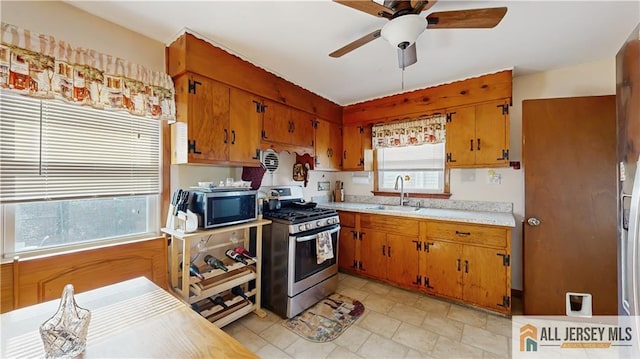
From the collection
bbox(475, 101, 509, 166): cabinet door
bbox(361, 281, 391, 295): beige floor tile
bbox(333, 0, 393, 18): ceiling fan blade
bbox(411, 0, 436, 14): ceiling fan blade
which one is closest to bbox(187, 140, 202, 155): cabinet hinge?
bbox(333, 0, 393, 18): ceiling fan blade

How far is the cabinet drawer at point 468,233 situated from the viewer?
2367 millimetres

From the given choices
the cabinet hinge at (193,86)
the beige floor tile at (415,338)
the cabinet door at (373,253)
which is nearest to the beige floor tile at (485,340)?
the beige floor tile at (415,338)

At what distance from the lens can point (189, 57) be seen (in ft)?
Answer: 6.43

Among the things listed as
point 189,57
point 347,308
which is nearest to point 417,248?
point 347,308

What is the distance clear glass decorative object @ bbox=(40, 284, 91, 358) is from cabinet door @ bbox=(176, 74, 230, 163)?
1309mm

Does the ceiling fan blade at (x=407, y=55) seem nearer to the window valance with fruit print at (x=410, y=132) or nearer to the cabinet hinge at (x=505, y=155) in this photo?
the window valance with fruit print at (x=410, y=132)

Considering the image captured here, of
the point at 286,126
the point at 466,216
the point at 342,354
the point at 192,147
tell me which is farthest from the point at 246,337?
the point at 466,216

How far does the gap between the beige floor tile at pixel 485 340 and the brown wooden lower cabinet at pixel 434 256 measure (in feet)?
1.17

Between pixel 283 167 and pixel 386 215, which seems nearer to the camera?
pixel 386 215

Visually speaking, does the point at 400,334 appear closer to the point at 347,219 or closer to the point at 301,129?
the point at 347,219

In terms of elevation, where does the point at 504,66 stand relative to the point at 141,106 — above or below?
above

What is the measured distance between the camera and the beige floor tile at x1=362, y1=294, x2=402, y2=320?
2.51 m

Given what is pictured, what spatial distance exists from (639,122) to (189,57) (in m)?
2.57

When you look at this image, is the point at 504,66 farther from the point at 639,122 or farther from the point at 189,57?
the point at 189,57
